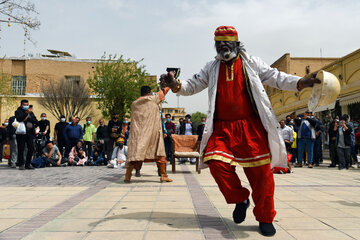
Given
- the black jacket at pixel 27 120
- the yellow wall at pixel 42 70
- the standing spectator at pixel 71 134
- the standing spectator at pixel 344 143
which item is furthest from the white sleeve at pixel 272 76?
the yellow wall at pixel 42 70

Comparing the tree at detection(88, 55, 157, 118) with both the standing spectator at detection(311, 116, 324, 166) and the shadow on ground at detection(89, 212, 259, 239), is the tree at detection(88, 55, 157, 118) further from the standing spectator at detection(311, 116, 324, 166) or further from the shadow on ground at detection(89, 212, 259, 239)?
the shadow on ground at detection(89, 212, 259, 239)

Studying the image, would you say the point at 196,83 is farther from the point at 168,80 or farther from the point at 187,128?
the point at 187,128

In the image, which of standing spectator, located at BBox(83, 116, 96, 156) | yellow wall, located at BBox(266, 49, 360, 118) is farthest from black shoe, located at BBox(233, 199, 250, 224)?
yellow wall, located at BBox(266, 49, 360, 118)

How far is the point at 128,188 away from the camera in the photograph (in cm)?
581

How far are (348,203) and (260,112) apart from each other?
2.40 meters

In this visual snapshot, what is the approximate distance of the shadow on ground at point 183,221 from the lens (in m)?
3.06

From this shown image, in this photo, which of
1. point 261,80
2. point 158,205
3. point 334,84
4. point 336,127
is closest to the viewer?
point 334,84

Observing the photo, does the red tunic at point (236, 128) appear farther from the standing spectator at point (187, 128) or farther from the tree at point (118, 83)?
the tree at point (118, 83)

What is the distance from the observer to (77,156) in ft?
41.4

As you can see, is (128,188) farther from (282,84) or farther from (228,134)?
(282,84)

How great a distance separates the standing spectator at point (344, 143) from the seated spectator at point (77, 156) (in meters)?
9.70

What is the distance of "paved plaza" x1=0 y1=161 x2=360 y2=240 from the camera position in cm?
295

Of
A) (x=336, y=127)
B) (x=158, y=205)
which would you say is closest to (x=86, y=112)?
(x=336, y=127)

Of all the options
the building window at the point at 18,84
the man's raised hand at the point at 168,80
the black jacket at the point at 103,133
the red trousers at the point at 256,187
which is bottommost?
the red trousers at the point at 256,187
